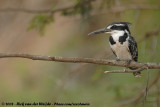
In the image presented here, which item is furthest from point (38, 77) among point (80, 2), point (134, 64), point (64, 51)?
point (134, 64)

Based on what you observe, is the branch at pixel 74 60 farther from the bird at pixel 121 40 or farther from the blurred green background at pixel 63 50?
the blurred green background at pixel 63 50

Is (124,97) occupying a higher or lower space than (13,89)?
higher

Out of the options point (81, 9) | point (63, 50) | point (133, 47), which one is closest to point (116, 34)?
point (133, 47)

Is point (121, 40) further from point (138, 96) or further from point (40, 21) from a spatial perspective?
point (40, 21)

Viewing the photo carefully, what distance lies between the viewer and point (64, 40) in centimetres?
1232

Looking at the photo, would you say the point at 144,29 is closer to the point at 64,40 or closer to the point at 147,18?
the point at 147,18

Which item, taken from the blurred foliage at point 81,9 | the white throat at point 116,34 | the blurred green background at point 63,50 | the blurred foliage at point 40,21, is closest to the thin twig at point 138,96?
the blurred green background at point 63,50

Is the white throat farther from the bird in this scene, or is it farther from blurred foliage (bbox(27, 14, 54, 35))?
blurred foliage (bbox(27, 14, 54, 35))

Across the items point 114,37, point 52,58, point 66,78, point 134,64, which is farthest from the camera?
point 66,78

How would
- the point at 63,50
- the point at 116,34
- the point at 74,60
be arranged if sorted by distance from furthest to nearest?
the point at 63,50
the point at 116,34
the point at 74,60

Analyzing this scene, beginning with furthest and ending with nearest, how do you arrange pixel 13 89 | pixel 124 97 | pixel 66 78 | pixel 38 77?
pixel 38 77
pixel 13 89
pixel 124 97
pixel 66 78

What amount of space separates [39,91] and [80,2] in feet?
13.1

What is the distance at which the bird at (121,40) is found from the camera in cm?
556

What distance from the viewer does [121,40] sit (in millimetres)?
5617
